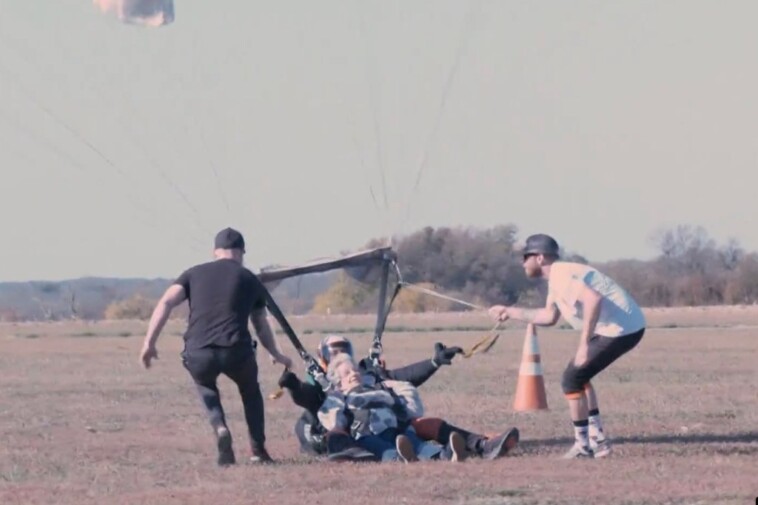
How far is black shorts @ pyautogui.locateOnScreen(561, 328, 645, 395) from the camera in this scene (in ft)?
39.7

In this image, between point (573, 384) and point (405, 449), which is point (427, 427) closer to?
point (405, 449)

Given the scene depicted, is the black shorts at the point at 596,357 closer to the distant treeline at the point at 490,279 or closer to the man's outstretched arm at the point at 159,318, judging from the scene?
the man's outstretched arm at the point at 159,318

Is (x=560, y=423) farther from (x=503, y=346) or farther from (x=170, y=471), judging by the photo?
(x=503, y=346)

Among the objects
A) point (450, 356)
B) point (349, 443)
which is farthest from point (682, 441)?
point (349, 443)

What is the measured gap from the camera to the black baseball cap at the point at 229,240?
494 inches

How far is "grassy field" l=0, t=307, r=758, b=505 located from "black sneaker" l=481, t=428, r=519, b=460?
136 millimetres

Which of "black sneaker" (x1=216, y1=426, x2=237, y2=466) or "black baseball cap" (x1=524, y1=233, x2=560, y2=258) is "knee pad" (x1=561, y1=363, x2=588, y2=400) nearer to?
"black baseball cap" (x1=524, y1=233, x2=560, y2=258)

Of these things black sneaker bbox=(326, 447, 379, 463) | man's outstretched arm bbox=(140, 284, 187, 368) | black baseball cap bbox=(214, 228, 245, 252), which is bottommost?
black sneaker bbox=(326, 447, 379, 463)

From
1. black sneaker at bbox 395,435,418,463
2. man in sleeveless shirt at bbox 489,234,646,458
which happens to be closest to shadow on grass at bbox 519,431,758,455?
man in sleeveless shirt at bbox 489,234,646,458

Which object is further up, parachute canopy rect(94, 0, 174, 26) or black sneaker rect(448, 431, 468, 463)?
parachute canopy rect(94, 0, 174, 26)

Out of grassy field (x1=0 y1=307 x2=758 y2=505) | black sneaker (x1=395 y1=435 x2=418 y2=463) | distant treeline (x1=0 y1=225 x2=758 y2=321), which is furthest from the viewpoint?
distant treeline (x1=0 y1=225 x2=758 y2=321)

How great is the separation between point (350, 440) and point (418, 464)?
2.29 feet

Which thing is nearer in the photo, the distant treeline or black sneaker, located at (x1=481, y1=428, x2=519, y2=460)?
black sneaker, located at (x1=481, y1=428, x2=519, y2=460)

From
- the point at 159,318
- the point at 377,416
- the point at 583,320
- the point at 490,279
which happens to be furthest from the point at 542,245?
the point at 490,279
